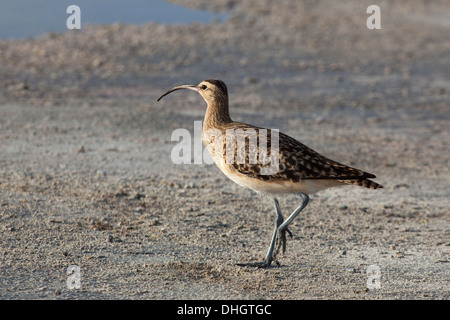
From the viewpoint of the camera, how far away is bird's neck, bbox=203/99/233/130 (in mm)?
7168

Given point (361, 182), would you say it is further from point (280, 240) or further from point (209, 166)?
point (209, 166)

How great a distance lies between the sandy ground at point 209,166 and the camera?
6.43 m

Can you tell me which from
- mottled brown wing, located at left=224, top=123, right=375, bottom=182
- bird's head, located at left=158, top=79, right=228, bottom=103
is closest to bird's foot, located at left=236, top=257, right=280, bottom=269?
mottled brown wing, located at left=224, top=123, right=375, bottom=182

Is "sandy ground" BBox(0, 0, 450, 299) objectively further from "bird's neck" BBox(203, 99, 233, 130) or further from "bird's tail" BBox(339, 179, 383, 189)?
"bird's neck" BBox(203, 99, 233, 130)

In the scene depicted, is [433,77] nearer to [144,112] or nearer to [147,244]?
[144,112]

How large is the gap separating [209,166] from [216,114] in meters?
2.87

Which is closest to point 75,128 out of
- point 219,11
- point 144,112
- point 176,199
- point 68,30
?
Answer: point 144,112

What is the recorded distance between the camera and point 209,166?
32.9 ft

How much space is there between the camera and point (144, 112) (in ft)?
41.8

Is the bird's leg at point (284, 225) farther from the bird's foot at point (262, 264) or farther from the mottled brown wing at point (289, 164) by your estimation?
the mottled brown wing at point (289, 164)

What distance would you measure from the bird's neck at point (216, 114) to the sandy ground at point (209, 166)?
1068 millimetres

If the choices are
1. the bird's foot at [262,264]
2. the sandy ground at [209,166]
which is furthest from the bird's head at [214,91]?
the bird's foot at [262,264]

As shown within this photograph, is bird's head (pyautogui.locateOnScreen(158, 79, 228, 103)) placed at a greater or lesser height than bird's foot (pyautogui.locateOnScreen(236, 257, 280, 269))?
greater

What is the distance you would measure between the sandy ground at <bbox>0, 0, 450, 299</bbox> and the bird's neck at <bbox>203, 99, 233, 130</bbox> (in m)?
1.07
